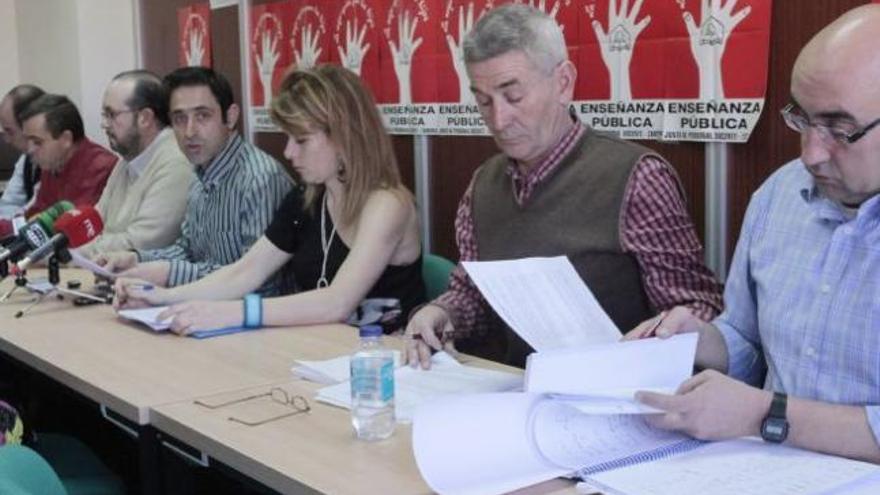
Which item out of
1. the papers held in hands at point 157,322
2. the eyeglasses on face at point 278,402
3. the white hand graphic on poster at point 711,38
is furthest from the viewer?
the papers held in hands at point 157,322

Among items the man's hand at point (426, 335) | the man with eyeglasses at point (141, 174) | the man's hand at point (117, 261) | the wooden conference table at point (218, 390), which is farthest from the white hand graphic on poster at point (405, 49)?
the man's hand at point (426, 335)

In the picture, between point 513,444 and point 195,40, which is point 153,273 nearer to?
point 195,40

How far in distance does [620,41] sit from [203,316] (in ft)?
4.16

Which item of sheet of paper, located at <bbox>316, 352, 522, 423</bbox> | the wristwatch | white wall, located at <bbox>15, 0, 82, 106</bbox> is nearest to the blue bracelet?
sheet of paper, located at <bbox>316, 352, 522, 423</bbox>

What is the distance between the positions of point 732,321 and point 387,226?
103 centimetres

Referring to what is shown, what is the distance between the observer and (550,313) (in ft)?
5.40

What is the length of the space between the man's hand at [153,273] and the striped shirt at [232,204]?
Result: 2cm

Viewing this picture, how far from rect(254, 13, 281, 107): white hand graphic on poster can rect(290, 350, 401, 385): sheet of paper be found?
7.21ft

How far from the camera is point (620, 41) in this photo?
101 inches

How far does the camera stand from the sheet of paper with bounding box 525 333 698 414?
1.37m

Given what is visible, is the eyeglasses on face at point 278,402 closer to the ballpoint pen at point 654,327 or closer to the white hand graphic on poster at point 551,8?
the ballpoint pen at point 654,327

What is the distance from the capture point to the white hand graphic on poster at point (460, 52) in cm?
305

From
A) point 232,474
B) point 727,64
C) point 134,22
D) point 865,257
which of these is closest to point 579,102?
point 727,64

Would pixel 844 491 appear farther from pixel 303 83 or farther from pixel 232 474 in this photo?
pixel 303 83
